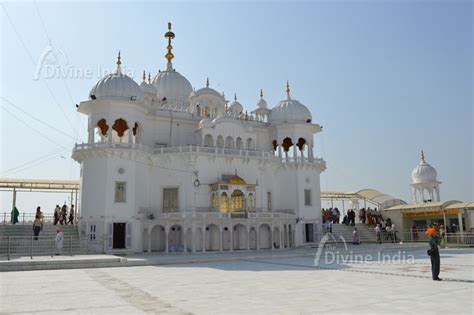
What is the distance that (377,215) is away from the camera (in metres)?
45.2

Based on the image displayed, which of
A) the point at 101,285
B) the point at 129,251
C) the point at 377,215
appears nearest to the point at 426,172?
the point at 377,215

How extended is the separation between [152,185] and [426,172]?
34.7 meters

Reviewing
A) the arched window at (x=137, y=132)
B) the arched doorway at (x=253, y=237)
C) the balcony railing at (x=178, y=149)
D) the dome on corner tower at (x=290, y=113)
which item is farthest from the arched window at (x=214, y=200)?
the dome on corner tower at (x=290, y=113)

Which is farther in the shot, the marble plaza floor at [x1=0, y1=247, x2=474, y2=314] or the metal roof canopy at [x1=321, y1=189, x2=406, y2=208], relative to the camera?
the metal roof canopy at [x1=321, y1=189, x2=406, y2=208]

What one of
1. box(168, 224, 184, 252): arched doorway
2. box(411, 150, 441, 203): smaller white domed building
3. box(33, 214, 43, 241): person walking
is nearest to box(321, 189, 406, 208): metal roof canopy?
box(411, 150, 441, 203): smaller white domed building

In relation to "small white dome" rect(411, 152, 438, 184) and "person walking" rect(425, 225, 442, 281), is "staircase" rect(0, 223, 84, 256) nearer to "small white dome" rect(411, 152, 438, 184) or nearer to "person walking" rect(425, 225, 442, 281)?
"person walking" rect(425, 225, 442, 281)

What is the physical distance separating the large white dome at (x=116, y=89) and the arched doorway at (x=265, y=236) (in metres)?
14.7

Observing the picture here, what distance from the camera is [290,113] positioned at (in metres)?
41.3

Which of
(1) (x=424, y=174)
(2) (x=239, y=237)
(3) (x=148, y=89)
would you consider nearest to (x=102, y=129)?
(3) (x=148, y=89)

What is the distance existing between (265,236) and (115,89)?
1725cm

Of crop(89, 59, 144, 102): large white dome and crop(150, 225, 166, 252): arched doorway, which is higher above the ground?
crop(89, 59, 144, 102): large white dome

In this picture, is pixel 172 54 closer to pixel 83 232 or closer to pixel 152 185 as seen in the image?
→ pixel 152 185

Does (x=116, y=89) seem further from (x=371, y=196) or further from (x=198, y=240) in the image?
(x=371, y=196)

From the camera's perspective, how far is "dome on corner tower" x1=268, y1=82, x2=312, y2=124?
41.3 meters
